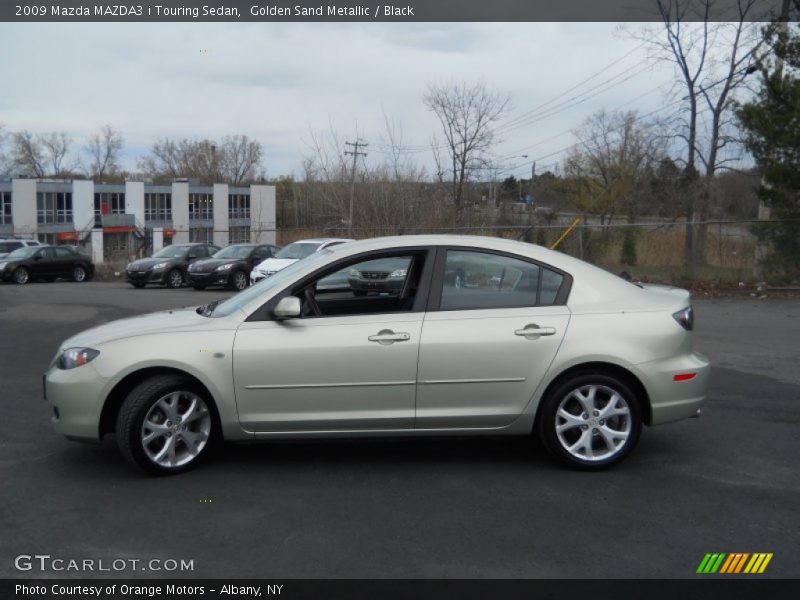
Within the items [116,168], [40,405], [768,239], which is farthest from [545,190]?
[116,168]

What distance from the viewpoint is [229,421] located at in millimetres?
5391

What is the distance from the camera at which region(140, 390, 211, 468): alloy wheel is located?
5.34m

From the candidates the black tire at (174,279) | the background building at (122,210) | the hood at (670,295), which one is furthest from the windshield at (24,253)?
the hood at (670,295)

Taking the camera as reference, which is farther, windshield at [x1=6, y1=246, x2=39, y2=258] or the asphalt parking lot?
windshield at [x1=6, y1=246, x2=39, y2=258]

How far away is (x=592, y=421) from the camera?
5496 mm

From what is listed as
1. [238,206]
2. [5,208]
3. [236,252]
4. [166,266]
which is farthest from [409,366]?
[238,206]

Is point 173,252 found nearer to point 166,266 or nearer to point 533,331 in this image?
point 166,266

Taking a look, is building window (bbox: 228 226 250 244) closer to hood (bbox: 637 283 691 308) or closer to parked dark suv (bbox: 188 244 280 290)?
parked dark suv (bbox: 188 244 280 290)

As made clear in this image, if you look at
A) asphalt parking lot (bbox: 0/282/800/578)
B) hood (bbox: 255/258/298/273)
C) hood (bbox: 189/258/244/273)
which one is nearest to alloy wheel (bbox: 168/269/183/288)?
hood (bbox: 189/258/244/273)

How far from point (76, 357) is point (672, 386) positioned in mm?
4123

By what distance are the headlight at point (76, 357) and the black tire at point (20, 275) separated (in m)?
25.9

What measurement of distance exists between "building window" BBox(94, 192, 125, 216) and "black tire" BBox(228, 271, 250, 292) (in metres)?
54.1

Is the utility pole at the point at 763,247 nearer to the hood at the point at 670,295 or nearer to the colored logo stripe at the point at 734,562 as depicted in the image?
the hood at the point at 670,295

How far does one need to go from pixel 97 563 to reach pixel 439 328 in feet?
8.33
